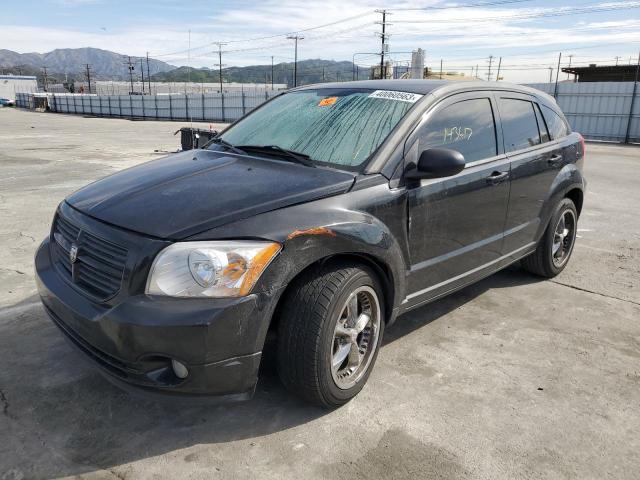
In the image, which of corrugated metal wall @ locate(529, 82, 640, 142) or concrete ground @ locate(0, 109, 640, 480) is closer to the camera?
concrete ground @ locate(0, 109, 640, 480)

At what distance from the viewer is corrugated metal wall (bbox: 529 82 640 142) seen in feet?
70.3

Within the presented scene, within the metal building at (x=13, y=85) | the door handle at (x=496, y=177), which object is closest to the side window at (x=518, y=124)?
the door handle at (x=496, y=177)

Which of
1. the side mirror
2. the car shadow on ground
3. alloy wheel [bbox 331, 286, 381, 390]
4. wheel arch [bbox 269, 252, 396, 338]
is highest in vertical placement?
the side mirror

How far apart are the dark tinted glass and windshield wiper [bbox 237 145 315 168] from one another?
2.29 feet

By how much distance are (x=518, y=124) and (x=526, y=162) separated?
0.32 m

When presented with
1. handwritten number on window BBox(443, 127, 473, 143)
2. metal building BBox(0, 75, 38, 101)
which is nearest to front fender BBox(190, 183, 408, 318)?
handwritten number on window BBox(443, 127, 473, 143)

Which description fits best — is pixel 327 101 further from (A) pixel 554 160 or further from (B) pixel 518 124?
(A) pixel 554 160

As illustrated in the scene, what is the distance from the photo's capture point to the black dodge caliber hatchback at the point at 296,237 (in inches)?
88.5

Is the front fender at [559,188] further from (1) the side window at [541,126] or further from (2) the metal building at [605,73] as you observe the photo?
(2) the metal building at [605,73]

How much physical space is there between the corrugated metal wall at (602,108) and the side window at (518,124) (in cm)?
2065

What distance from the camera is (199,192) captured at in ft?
8.78

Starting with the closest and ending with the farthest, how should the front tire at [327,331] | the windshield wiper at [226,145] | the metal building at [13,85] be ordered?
the front tire at [327,331] < the windshield wiper at [226,145] < the metal building at [13,85]

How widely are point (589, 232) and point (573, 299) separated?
2.68 m

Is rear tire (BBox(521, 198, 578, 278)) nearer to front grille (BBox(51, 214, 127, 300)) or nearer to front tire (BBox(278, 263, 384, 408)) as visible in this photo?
front tire (BBox(278, 263, 384, 408))
